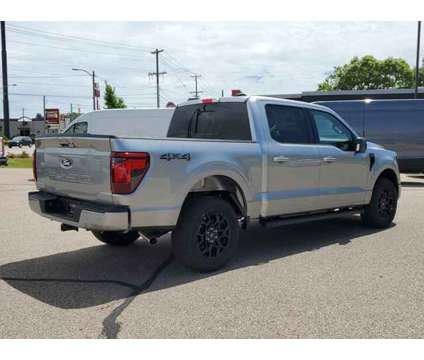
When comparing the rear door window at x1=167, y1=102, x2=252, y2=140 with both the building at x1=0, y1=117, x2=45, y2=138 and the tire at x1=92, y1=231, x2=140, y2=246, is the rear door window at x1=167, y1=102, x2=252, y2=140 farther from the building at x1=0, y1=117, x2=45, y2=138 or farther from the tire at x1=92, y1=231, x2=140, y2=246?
the building at x1=0, y1=117, x2=45, y2=138

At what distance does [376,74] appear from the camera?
60906mm

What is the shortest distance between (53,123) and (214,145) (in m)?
22.0

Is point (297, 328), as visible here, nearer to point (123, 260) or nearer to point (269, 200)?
point (269, 200)

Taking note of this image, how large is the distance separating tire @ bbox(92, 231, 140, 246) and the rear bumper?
1145 millimetres

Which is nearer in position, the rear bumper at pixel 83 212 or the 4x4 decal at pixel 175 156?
the rear bumper at pixel 83 212

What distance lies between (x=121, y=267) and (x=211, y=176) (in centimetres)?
146

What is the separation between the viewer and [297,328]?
3512 millimetres

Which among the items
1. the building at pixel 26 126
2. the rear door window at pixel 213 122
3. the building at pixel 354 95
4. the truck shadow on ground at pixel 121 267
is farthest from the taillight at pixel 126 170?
the building at pixel 26 126

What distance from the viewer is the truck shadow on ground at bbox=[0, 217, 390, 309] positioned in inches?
172

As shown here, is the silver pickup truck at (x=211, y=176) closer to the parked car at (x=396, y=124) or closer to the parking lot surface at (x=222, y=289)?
the parking lot surface at (x=222, y=289)

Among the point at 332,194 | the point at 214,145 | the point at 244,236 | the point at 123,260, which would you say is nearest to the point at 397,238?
the point at 332,194

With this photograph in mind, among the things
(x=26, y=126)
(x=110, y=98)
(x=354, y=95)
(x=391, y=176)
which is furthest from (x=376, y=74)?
(x=26, y=126)

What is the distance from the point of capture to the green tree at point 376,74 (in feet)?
198

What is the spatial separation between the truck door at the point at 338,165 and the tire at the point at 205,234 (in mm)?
1724
